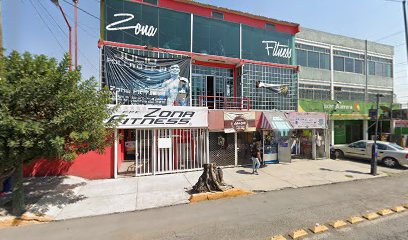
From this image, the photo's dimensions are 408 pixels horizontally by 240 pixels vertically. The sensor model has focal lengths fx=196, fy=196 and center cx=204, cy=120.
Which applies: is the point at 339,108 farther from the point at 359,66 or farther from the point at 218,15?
the point at 218,15

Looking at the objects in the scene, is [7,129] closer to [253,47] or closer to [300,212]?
[300,212]

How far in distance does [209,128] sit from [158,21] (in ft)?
23.1

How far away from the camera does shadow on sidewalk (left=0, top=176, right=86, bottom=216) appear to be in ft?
20.3

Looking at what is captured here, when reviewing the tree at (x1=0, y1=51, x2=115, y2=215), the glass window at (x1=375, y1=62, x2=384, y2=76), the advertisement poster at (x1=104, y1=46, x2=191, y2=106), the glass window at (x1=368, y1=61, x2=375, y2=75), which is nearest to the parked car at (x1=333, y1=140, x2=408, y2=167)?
the advertisement poster at (x1=104, y1=46, x2=191, y2=106)

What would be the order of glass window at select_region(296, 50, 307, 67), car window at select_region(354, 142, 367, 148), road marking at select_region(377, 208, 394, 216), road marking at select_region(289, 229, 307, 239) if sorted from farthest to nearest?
glass window at select_region(296, 50, 307, 67)
car window at select_region(354, 142, 367, 148)
road marking at select_region(377, 208, 394, 216)
road marking at select_region(289, 229, 307, 239)

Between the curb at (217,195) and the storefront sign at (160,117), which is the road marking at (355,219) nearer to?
the curb at (217,195)

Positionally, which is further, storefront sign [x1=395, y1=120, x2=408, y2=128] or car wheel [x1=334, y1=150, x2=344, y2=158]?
storefront sign [x1=395, y1=120, x2=408, y2=128]

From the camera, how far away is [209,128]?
11016mm

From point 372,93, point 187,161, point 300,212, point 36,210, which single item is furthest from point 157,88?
point 372,93

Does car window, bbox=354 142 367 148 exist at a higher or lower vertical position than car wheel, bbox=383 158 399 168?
higher

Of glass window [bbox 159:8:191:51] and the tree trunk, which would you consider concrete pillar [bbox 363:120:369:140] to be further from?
the tree trunk

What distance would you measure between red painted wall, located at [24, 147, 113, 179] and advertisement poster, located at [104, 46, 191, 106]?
2.99 meters

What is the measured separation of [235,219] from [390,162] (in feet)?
41.2

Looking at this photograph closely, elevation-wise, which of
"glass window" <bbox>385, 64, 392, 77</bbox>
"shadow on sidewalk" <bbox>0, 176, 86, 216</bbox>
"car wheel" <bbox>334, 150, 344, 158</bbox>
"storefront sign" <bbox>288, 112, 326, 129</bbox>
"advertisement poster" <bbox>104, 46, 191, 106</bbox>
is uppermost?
"glass window" <bbox>385, 64, 392, 77</bbox>
